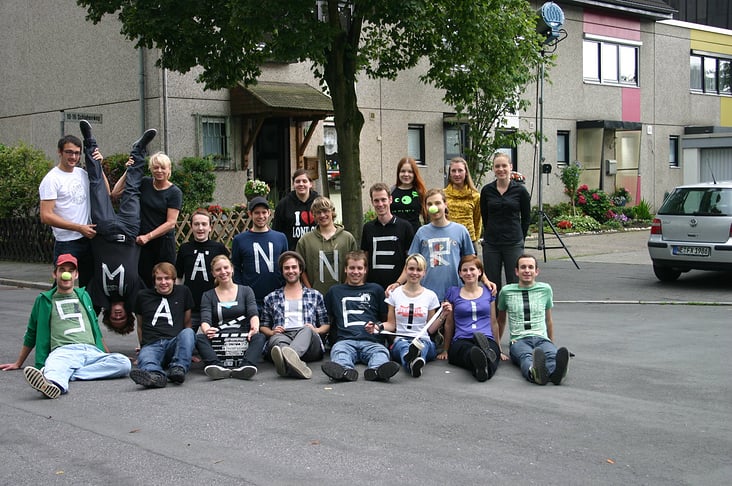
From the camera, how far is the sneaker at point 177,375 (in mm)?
8062

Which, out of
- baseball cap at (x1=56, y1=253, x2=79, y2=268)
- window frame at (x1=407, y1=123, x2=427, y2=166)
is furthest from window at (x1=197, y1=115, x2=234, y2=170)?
baseball cap at (x1=56, y1=253, x2=79, y2=268)

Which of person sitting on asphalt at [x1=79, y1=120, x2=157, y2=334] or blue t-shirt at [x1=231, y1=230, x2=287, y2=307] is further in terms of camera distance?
blue t-shirt at [x1=231, y1=230, x2=287, y2=307]

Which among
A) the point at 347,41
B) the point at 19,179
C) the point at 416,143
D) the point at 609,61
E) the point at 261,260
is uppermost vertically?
the point at 609,61

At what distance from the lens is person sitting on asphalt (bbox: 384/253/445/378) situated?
29.2 ft

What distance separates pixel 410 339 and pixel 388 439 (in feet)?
9.24

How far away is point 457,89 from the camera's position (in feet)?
55.3

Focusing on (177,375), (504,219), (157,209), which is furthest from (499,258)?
(177,375)

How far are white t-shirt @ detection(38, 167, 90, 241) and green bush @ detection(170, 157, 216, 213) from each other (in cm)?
1119

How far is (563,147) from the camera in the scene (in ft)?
103

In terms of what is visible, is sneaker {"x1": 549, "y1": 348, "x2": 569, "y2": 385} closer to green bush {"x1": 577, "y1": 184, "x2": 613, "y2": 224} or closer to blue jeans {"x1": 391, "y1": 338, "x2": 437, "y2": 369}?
blue jeans {"x1": 391, "y1": 338, "x2": 437, "y2": 369}

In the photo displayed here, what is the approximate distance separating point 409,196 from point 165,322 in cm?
304

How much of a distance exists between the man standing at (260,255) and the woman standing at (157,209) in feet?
2.42

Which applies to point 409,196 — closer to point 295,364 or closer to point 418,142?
point 295,364

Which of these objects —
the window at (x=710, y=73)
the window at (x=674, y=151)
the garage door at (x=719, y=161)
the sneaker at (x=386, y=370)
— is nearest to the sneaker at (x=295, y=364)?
the sneaker at (x=386, y=370)
